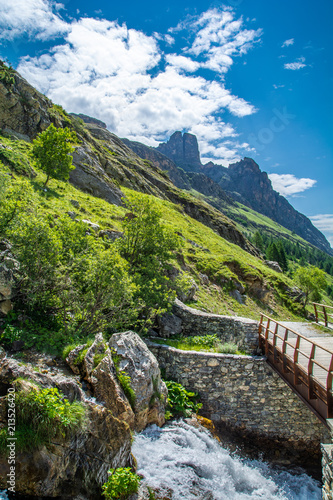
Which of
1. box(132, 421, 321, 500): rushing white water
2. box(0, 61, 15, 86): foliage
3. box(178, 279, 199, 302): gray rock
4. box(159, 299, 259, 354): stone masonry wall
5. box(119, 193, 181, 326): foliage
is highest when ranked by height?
box(0, 61, 15, 86): foliage

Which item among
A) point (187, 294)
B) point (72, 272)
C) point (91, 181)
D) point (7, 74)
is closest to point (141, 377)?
point (72, 272)

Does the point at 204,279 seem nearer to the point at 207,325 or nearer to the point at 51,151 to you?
the point at 207,325

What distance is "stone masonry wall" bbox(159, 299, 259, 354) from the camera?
47.2ft

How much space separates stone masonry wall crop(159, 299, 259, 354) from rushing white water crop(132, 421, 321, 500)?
536cm

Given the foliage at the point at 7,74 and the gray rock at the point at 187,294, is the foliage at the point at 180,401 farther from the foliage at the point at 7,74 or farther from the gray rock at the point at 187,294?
the foliage at the point at 7,74

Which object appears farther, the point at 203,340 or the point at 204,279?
the point at 204,279

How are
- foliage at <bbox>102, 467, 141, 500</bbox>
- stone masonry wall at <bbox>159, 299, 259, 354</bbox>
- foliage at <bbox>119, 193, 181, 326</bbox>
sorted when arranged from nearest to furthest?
foliage at <bbox>102, 467, 141, 500</bbox> → stone masonry wall at <bbox>159, 299, 259, 354</bbox> → foliage at <bbox>119, 193, 181, 326</bbox>

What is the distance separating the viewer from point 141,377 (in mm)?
9438

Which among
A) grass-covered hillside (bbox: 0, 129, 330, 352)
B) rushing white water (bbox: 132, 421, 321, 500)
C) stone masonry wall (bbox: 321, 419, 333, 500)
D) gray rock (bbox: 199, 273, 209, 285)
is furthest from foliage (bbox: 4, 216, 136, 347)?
gray rock (bbox: 199, 273, 209, 285)

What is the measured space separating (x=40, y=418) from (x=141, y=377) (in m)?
4.48

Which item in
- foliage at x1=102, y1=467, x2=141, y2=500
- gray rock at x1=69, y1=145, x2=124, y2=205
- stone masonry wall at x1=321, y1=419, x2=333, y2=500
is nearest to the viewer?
foliage at x1=102, y1=467, x2=141, y2=500

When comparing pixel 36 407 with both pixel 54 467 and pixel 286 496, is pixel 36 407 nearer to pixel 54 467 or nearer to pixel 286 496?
pixel 54 467

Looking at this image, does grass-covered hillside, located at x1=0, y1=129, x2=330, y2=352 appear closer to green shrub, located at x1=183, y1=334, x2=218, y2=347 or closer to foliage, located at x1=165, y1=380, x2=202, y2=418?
green shrub, located at x1=183, y1=334, x2=218, y2=347

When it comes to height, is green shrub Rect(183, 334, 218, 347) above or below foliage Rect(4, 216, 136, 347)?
below
